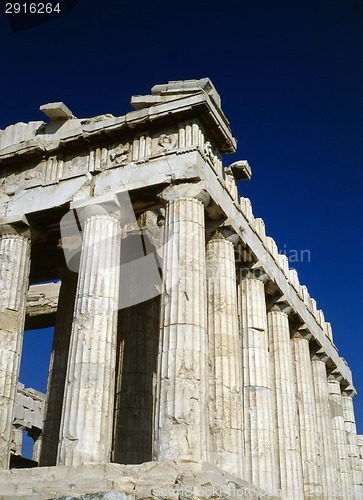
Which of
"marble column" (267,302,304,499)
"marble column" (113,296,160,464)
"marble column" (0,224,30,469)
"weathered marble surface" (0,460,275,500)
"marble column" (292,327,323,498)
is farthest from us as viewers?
"marble column" (292,327,323,498)

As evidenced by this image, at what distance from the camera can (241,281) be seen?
22062 millimetres

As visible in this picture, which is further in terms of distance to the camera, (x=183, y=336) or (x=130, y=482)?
(x=183, y=336)

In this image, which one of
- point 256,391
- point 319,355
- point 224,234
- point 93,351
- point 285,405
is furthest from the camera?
point 319,355

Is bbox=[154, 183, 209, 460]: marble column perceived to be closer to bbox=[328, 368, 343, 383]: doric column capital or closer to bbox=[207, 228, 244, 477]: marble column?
bbox=[207, 228, 244, 477]: marble column

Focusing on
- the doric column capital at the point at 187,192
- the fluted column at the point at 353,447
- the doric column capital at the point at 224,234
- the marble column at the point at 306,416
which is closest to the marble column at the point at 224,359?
the doric column capital at the point at 224,234

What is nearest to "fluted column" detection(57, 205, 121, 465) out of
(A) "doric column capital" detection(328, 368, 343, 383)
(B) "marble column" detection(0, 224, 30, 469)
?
(B) "marble column" detection(0, 224, 30, 469)

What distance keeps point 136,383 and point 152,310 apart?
2.70 meters

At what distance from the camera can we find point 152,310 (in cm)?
2273

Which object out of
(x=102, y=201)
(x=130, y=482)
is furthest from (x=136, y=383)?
(x=130, y=482)

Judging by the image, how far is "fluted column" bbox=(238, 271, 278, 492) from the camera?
1931 centimetres

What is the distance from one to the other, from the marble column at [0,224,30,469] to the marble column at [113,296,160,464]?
13.5ft

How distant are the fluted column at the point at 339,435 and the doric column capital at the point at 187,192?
58.7 ft

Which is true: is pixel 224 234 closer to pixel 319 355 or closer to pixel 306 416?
pixel 306 416

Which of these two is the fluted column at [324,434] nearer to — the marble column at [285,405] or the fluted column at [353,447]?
the marble column at [285,405]
